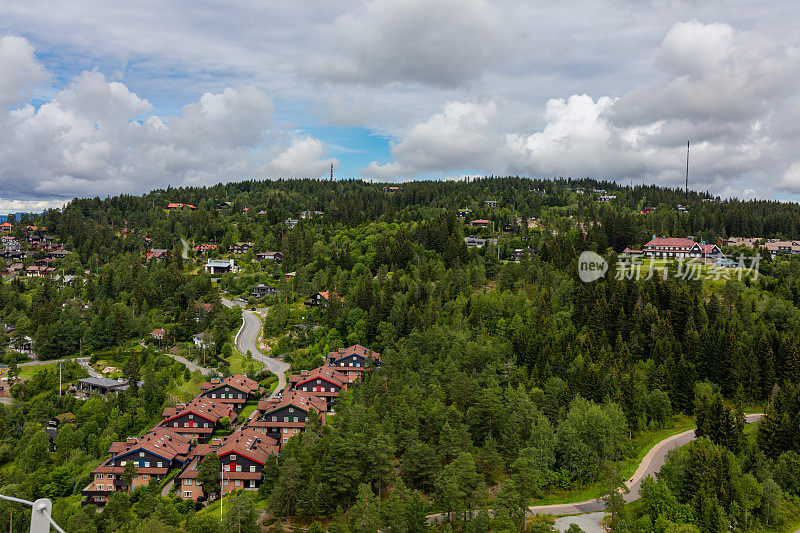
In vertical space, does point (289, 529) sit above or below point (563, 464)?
below

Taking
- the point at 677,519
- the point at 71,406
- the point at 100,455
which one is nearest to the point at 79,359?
the point at 71,406

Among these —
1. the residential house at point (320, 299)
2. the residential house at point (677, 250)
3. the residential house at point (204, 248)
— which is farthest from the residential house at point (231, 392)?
the residential house at point (677, 250)

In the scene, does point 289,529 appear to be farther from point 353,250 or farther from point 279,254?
point 279,254

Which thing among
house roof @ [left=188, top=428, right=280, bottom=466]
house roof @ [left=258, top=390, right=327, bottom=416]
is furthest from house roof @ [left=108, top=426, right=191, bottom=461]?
house roof @ [left=258, top=390, right=327, bottom=416]

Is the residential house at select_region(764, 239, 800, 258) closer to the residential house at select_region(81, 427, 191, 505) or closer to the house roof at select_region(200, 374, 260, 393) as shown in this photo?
the house roof at select_region(200, 374, 260, 393)

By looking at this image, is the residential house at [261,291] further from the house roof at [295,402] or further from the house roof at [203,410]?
the house roof at [295,402]

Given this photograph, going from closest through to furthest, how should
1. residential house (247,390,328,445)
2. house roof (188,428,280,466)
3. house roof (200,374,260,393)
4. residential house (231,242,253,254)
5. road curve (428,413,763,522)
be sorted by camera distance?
road curve (428,413,763,522) → house roof (188,428,280,466) → residential house (247,390,328,445) → house roof (200,374,260,393) → residential house (231,242,253,254)
